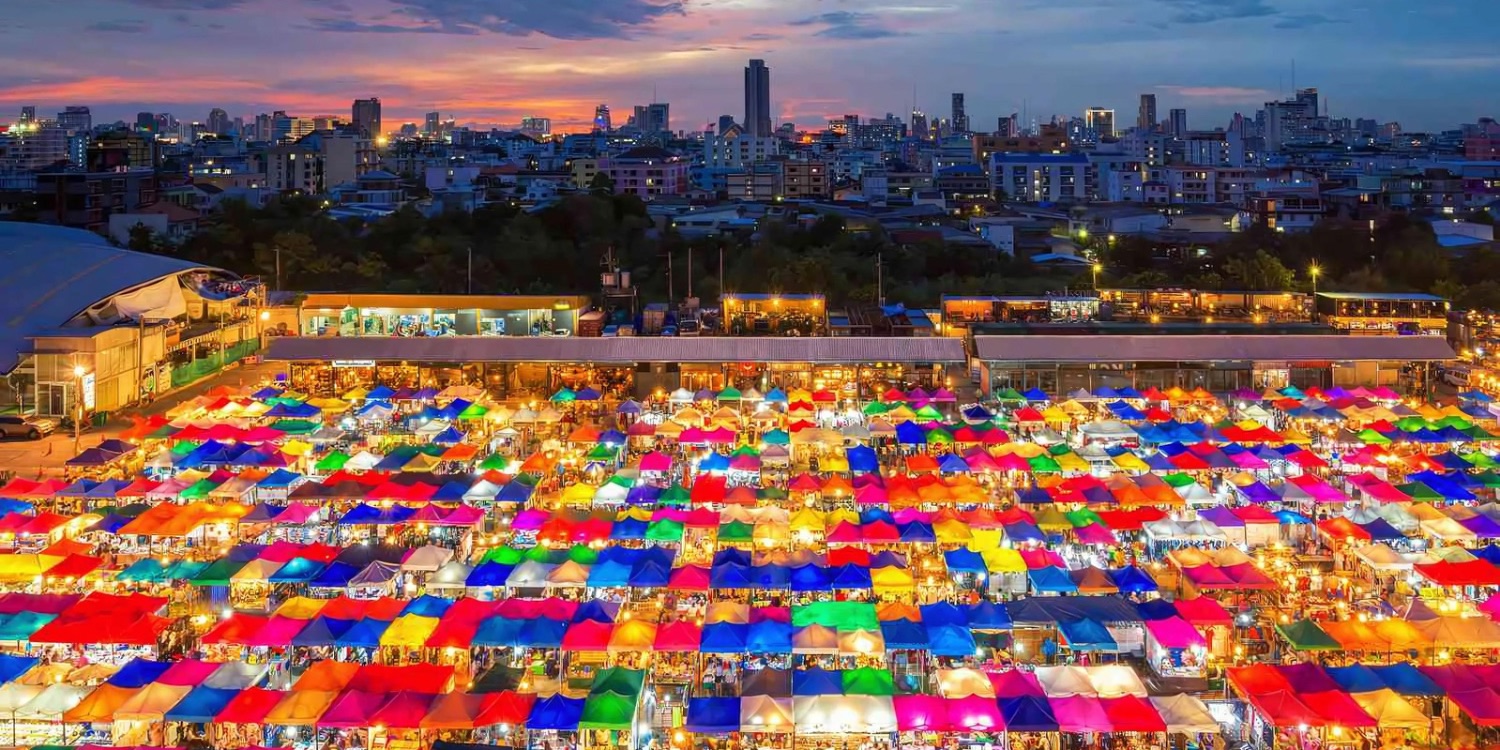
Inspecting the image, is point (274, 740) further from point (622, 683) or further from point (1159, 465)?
point (1159, 465)

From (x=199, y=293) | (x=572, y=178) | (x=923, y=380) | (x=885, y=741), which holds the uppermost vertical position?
(x=572, y=178)

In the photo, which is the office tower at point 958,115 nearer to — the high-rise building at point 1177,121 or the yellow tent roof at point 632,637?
the high-rise building at point 1177,121

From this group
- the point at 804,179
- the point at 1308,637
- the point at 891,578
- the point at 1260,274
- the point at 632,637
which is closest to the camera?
the point at 1308,637

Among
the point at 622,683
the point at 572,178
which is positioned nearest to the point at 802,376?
the point at 622,683

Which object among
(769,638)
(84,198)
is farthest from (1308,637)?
(84,198)

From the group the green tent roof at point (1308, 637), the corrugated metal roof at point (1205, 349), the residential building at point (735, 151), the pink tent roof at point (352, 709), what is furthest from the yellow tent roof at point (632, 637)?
the residential building at point (735, 151)

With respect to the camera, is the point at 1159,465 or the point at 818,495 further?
the point at 1159,465

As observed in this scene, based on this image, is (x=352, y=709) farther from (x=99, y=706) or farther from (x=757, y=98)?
(x=757, y=98)

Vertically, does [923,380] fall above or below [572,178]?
below
